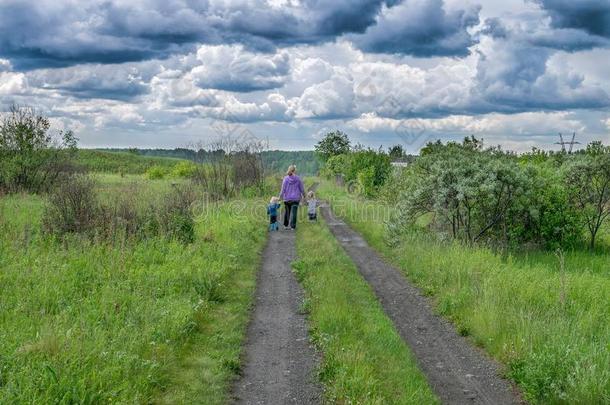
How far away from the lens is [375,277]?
12.8 m

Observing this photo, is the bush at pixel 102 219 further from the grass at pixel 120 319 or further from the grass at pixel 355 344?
the grass at pixel 355 344

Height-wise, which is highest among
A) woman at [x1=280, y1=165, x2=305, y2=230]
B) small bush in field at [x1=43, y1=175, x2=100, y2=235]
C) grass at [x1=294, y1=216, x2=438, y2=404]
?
woman at [x1=280, y1=165, x2=305, y2=230]

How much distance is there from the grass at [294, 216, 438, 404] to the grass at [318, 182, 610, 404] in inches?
50.8

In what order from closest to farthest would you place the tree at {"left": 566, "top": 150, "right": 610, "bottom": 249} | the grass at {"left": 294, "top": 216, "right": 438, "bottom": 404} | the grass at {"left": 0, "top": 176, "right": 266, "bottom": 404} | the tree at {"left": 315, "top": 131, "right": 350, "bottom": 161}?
the grass at {"left": 0, "top": 176, "right": 266, "bottom": 404} → the grass at {"left": 294, "top": 216, "right": 438, "bottom": 404} → the tree at {"left": 566, "top": 150, "right": 610, "bottom": 249} → the tree at {"left": 315, "top": 131, "right": 350, "bottom": 161}

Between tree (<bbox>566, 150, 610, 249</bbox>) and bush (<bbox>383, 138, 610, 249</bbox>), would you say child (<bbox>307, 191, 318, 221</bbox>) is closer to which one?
bush (<bbox>383, 138, 610, 249</bbox>)

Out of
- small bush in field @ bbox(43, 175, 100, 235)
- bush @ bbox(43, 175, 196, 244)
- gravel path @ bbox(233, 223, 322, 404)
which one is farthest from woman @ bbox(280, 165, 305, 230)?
gravel path @ bbox(233, 223, 322, 404)

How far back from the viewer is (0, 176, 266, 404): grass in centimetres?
598

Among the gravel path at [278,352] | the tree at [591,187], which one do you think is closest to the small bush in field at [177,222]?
the gravel path at [278,352]

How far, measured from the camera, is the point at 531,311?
8812 mm

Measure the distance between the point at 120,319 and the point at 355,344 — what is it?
11.5 ft

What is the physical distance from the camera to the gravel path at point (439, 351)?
6.73 metres

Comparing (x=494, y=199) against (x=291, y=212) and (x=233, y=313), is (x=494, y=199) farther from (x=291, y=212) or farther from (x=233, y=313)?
(x=233, y=313)

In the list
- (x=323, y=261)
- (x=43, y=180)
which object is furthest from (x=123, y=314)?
(x=43, y=180)

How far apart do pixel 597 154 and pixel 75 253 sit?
14.7 m
